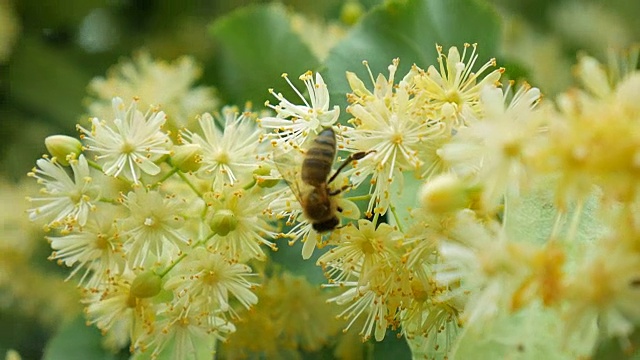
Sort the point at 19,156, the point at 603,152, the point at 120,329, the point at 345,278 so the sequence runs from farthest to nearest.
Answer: the point at 19,156 < the point at 120,329 < the point at 345,278 < the point at 603,152

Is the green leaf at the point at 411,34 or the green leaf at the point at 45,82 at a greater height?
the green leaf at the point at 411,34

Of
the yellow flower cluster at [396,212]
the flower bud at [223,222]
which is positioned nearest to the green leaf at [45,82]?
the yellow flower cluster at [396,212]

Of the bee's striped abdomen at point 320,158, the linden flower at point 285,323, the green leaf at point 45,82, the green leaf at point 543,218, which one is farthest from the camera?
the green leaf at point 45,82

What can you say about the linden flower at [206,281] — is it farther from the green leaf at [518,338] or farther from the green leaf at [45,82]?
the green leaf at [45,82]

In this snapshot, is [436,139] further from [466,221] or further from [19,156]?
[19,156]

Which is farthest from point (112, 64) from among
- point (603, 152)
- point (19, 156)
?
point (603, 152)

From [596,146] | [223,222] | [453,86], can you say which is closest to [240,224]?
[223,222]

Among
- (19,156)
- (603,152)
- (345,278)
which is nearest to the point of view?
(603,152)

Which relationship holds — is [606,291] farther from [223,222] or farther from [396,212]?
[223,222]
